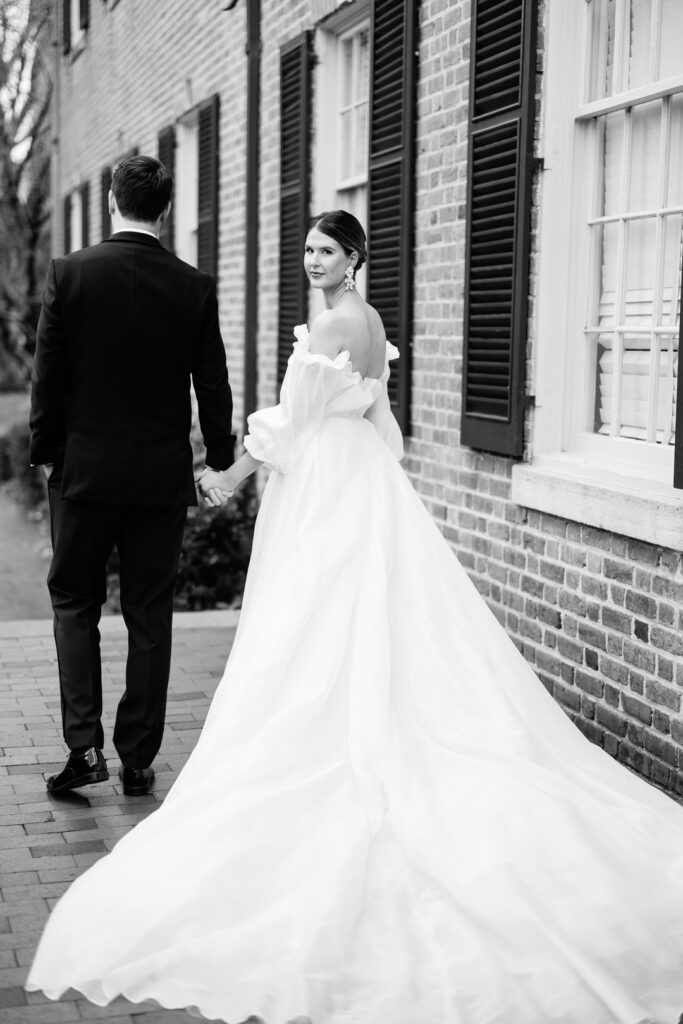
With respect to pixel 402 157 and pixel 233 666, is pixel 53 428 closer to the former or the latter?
pixel 233 666

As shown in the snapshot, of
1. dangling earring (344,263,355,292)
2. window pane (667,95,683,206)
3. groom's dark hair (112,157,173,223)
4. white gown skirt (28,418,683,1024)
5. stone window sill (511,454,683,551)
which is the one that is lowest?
white gown skirt (28,418,683,1024)

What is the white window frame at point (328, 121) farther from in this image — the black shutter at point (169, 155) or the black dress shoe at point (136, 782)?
the black dress shoe at point (136, 782)

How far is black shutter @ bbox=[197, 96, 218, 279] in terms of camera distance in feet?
33.8

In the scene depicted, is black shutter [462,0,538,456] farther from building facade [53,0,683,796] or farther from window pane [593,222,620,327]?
window pane [593,222,620,327]

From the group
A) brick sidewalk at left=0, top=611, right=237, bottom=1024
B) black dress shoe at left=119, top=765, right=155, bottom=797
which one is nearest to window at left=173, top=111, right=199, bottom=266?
brick sidewalk at left=0, top=611, right=237, bottom=1024

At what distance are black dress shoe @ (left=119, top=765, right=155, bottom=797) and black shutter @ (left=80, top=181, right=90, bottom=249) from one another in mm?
12927

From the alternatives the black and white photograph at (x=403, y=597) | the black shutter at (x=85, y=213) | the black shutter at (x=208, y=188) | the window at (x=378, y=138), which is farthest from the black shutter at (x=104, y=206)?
the black and white photograph at (x=403, y=597)

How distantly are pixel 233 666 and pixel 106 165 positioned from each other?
39.6ft

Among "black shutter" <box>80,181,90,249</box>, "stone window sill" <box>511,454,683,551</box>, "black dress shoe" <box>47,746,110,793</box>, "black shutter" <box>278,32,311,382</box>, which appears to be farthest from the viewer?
"black shutter" <box>80,181,90,249</box>

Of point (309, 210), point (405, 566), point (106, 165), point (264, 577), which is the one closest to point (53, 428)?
point (264, 577)

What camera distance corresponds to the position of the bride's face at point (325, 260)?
446 centimetres

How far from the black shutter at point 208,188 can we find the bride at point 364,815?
6073 millimetres

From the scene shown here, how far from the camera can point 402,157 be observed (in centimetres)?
650

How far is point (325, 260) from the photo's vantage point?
445 cm
